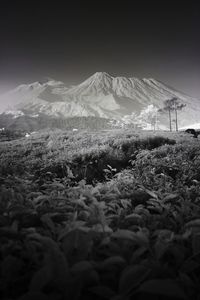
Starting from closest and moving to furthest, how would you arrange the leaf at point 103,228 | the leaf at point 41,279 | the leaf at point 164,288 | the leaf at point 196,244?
1. the leaf at point 164,288
2. the leaf at point 41,279
3. the leaf at point 196,244
4. the leaf at point 103,228

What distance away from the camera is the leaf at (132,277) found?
109 centimetres

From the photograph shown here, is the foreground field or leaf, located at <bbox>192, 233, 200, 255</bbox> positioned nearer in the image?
the foreground field

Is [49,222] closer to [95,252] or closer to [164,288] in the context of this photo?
[95,252]

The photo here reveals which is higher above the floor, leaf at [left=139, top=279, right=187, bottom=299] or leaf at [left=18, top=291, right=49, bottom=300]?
leaf at [left=139, top=279, right=187, bottom=299]

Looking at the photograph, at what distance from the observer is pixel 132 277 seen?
1129mm

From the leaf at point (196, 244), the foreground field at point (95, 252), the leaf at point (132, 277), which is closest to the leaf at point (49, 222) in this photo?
the foreground field at point (95, 252)

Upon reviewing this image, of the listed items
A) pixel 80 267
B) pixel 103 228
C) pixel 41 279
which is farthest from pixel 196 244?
pixel 41 279

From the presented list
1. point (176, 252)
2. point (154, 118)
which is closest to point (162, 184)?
point (176, 252)

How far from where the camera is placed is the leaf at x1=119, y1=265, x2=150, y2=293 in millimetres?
1094

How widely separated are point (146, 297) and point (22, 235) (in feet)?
3.46

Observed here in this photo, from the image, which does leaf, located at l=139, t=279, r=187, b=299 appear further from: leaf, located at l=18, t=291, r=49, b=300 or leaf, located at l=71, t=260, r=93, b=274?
leaf, located at l=18, t=291, r=49, b=300

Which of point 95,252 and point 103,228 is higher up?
point 103,228

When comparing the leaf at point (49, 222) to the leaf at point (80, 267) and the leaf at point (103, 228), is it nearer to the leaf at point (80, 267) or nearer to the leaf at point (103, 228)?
the leaf at point (103, 228)

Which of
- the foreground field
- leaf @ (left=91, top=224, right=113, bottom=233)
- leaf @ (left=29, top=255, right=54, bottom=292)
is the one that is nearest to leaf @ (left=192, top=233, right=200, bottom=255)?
the foreground field
